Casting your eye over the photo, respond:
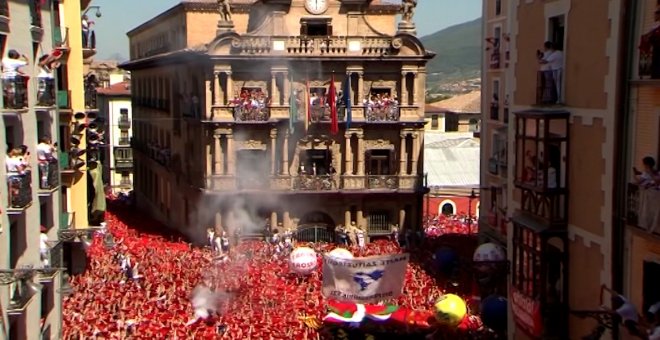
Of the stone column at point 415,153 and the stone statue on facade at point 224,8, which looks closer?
the stone statue on facade at point 224,8

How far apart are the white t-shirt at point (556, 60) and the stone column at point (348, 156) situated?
24570 mm

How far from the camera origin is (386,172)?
1638 inches

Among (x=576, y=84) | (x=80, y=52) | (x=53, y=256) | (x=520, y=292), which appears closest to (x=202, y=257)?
(x=80, y=52)

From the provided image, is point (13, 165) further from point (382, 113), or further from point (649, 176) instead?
point (382, 113)

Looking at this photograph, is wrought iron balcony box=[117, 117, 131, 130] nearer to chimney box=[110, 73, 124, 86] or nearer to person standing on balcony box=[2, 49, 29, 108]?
chimney box=[110, 73, 124, 86]

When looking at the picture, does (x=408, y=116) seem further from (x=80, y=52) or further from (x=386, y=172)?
(x=80, y=52)

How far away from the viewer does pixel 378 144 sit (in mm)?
41281

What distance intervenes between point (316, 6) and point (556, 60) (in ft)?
85.5

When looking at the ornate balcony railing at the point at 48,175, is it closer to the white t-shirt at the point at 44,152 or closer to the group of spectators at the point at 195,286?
the white t-shirt at the point at 44,152

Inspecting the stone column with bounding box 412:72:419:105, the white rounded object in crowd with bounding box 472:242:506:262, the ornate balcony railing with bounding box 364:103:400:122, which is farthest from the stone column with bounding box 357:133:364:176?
Answer: the white rounded object in crowd with bounding box 472:242:506:262

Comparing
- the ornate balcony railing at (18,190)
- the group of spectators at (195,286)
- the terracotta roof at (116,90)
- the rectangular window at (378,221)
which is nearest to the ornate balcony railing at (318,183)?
the rectangular window at (378,221)

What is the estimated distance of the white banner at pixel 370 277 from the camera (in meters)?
25.8

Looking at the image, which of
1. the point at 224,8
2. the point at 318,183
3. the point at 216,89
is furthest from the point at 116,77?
the point at 318,183

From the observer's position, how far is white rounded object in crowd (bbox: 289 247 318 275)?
98.8ft
